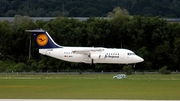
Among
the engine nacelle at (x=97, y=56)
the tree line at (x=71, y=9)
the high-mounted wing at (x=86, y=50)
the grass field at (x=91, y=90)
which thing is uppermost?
the tree line at (x=71, y=9)

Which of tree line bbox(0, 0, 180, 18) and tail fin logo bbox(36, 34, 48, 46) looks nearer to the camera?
tail fin logo bbox(36, 34, 48, 46)

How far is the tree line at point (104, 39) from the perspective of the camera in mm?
79812

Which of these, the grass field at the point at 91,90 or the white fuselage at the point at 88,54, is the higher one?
the white fuselage at the point at 88,54

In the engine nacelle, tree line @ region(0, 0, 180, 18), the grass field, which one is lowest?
the grass field

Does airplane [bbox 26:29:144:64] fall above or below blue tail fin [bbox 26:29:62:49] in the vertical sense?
below

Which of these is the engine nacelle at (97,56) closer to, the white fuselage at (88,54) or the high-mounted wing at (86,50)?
the white fuselage at (88,54)

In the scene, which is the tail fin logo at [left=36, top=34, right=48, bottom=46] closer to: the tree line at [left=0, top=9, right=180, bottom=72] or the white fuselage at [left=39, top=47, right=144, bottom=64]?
the white fuselage at [left=39, top=47, right=144, bottom=64]

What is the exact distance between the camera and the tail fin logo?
263ft

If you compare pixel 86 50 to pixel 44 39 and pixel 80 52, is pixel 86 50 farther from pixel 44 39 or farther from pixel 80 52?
pixel 44 39

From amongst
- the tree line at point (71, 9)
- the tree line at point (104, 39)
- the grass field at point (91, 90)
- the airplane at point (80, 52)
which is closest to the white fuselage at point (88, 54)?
the airplane at point (80, 52)

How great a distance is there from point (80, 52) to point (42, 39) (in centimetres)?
495

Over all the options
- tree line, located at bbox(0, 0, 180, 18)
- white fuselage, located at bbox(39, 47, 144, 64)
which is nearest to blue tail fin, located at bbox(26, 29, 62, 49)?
white fuselage, located at bbox(39, 47, 144, 64)

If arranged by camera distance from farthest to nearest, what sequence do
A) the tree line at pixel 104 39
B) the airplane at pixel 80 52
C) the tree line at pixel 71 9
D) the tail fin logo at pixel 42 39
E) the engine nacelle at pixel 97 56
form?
the tree line at pixel 71 9, the tail fin logo at pixel 42 39, the tree line at pixel 104 39, the engine nacelle at pixel 97 56, the airplane at pixel 80 52

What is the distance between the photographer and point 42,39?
80.2 m
